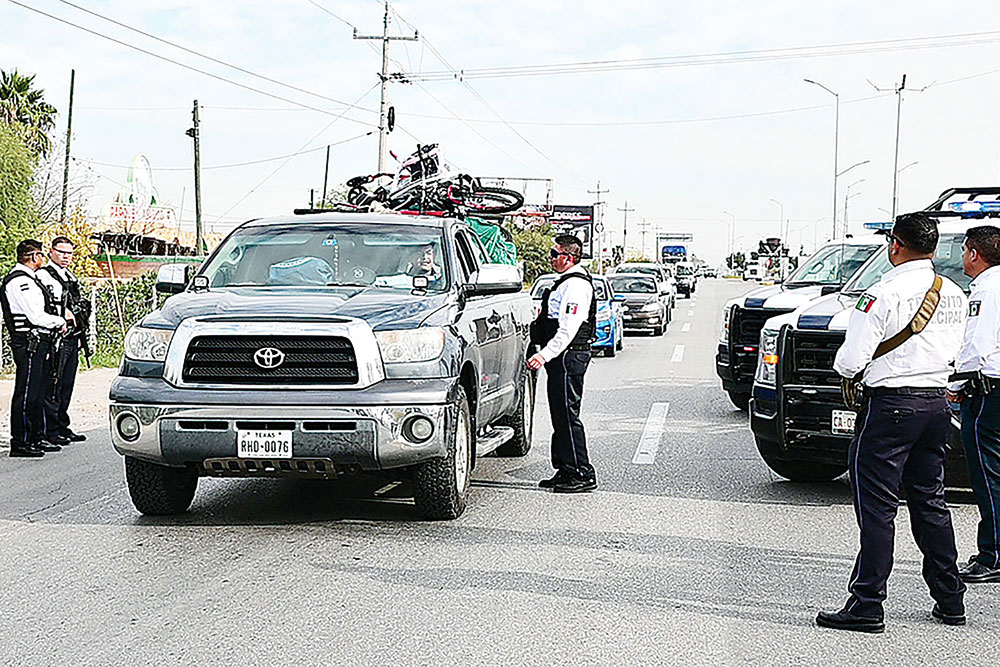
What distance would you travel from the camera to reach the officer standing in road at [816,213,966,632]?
587cm

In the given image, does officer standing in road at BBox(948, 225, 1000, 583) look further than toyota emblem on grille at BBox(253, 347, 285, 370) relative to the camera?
No

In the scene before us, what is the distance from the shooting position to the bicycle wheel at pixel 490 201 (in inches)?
794

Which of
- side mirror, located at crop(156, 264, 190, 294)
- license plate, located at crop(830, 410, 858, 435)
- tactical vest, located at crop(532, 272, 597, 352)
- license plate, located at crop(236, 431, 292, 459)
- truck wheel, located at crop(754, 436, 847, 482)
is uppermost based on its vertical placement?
side mirror, located at crop(156, 264, 190, 294)

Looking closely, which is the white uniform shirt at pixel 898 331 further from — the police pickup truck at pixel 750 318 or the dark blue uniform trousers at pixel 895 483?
the police pickup truck at pixel 750 318

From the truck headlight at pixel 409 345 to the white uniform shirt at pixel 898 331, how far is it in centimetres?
275

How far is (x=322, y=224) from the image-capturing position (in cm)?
934

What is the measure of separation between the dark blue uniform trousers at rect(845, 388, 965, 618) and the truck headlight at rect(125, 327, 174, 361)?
416cm

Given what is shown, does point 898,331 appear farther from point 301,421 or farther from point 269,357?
point 269,357

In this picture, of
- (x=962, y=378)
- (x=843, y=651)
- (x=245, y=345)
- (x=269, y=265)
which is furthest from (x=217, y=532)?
(x=962, y=378)

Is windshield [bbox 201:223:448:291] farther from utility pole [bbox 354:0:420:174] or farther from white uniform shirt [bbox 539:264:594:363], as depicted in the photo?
utility pole [bbox 354:0:420:174]

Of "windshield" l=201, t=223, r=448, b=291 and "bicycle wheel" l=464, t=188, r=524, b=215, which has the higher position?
"bicycle wheel" l=464, t=188, r=524, b=215

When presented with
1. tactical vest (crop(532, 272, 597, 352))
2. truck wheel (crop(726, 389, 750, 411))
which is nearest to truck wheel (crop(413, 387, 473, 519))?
tactical vest (crop(532, 272, 597, 352))

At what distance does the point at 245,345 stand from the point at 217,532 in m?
1.21

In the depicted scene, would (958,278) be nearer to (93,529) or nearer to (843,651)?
(843,651)
